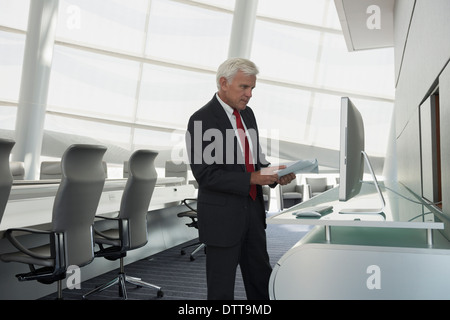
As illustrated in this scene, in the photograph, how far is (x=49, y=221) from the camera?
117 inches

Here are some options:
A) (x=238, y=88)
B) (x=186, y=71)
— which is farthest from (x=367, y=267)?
(x=186, y=71)

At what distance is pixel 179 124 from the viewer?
976cm

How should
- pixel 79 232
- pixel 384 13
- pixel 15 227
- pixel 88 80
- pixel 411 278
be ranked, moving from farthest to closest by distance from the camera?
pixel 88 80 → pixel 384 13 → pixel 79 232 → pixel 15 227 → pixel 411 278

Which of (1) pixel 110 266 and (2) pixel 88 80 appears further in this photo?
(2) pixel 88 80

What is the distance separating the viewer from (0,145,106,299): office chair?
8.96ft

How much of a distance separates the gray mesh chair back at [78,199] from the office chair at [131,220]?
0.50 m

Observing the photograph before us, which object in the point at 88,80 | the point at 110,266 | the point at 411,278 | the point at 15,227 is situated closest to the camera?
the point at 411,278

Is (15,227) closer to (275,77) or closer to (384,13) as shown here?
(384,13)

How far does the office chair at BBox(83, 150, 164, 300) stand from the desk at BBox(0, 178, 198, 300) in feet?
0.90

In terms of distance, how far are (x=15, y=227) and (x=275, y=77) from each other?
7763mm

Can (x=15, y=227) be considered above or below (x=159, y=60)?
below

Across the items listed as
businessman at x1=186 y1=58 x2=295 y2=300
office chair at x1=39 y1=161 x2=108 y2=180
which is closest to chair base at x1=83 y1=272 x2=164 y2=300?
businessman at x1=186 y1=58 x2=295 y2=300
